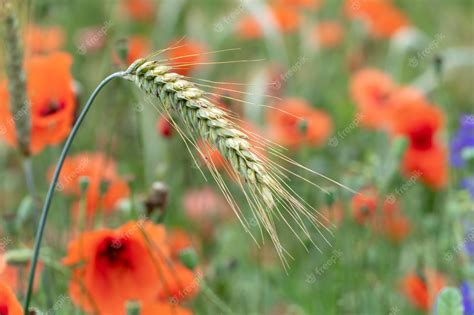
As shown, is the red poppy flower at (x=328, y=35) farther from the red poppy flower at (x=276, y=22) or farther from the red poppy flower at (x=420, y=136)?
the red poppy flower at (x=420, y=136)

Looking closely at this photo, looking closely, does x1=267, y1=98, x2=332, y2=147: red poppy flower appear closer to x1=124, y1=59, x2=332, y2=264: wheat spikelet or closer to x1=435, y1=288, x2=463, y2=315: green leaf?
x1=435, y1=288, x2=463, y2=315: green leaf

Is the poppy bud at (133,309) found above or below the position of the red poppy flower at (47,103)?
below

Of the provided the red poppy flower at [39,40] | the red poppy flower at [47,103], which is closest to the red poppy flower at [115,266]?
the red poppy flower at [47,103]

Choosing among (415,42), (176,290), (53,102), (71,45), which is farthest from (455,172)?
(71,45)

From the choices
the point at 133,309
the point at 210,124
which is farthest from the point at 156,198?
the point at 210,124

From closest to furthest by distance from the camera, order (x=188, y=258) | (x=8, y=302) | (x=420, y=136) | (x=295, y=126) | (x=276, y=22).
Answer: (x=8, y=302)
(x=188, y=258)
(x=420, y=136)
(x=295, y=126)
(x=276, y=22)

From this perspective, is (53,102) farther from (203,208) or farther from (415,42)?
(415,42)

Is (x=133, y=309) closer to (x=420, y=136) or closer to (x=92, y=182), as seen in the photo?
(x=92, y=182)
